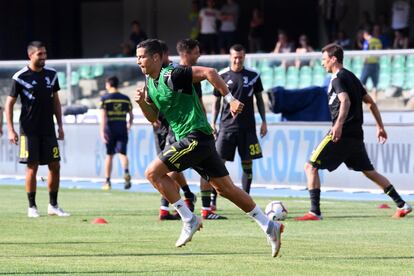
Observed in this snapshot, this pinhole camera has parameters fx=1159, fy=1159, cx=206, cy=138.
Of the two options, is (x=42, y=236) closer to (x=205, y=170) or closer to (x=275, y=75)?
(x=205, y=170)

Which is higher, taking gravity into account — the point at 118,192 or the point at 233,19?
the point at 233,19

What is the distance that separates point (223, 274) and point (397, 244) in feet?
9.48

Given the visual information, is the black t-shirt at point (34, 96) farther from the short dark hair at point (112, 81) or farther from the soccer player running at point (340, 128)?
the short dark hair at point (112, 81)

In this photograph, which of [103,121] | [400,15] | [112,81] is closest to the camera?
[112,81]

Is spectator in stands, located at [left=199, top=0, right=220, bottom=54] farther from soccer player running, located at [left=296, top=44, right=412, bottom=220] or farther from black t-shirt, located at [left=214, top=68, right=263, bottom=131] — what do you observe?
soccer player running, located at [left=296, top=44, right=412, bottom=220]

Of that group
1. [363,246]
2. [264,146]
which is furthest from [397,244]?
[264,146]

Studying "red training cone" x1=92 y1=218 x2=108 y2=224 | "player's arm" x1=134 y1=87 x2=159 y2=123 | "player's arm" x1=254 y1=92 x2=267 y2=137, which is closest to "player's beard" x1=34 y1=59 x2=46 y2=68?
"red training cone" x1=92 y1=218 x2=108 y2=224

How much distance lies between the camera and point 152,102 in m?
11.0

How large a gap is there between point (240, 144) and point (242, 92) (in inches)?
28.4

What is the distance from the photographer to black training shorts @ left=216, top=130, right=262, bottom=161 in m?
15.4

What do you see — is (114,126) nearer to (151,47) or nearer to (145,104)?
(145,104)

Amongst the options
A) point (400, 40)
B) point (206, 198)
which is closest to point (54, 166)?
point (206, 198)

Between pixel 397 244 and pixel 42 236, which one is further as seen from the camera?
pixel 42 236

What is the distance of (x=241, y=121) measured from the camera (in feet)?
50.8
